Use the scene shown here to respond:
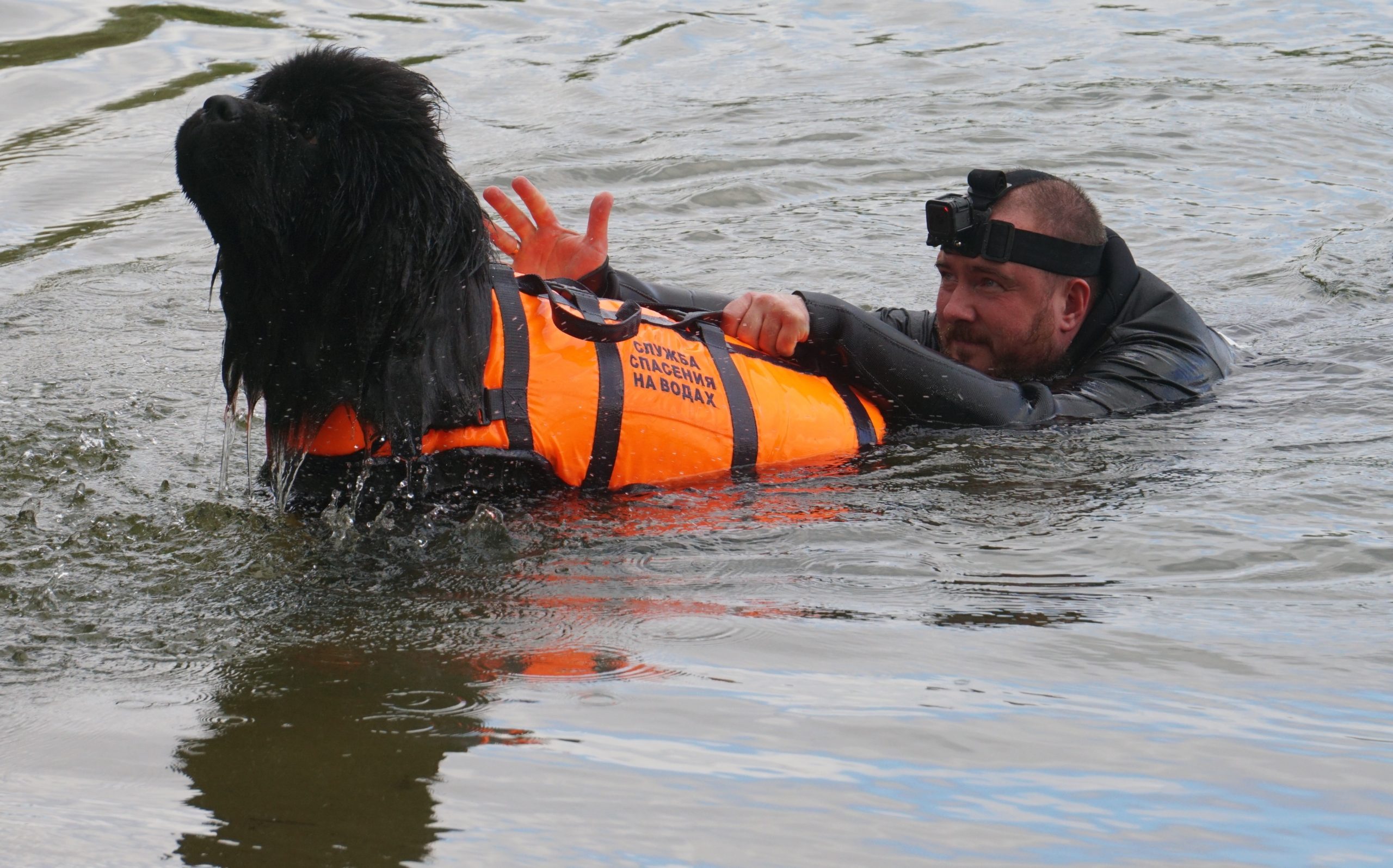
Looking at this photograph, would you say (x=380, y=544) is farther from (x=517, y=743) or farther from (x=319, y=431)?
(x=517, y=743)

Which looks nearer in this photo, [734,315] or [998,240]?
[734,315]

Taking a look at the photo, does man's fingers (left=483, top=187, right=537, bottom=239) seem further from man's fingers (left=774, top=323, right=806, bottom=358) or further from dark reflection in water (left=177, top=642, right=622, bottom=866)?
dark reflection in water (left=177, top=642, right=622, bottom=866)

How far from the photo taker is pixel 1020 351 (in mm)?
5352

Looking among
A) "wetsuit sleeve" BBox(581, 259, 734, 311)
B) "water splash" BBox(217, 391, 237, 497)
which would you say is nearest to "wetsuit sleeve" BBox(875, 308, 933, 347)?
"wetsuit sleeve" BBox(581, 259, 734, 311)

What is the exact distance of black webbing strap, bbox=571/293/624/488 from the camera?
3803 mm

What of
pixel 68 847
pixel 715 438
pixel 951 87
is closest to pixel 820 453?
pixel 715 438

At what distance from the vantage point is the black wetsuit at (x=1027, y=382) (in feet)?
14.6

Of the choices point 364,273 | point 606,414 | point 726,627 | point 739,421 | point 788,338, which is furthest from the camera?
point 788,338

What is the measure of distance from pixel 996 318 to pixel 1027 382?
35 centimetres

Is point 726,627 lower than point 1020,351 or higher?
lower

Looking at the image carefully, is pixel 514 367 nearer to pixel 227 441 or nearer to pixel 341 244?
A: pixel 341 244

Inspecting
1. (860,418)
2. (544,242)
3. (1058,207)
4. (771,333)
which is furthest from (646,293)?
(1058,207)

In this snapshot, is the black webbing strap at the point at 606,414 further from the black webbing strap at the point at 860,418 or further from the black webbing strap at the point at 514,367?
the black webbing strap at the point at 860,418

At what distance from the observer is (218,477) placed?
4262 millimetres
